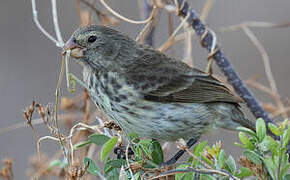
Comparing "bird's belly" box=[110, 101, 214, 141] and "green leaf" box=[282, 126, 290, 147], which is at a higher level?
"green leaf" box=[282, 126, 290, 147]

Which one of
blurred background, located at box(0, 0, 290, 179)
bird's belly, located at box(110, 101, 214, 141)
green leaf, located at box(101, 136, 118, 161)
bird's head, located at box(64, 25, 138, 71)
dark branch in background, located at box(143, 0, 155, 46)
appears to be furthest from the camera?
blurred background, located at box(0, 0, 290, 179)

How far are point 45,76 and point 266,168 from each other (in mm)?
5646

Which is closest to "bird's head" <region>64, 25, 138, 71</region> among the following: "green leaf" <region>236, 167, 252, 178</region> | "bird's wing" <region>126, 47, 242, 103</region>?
"bird's wing" <region>126, 47, 242, 103</region>

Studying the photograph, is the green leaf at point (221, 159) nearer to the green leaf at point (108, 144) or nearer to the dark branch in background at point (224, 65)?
the green leaf at point (108, 144)

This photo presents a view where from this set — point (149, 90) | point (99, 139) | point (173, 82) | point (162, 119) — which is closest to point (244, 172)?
point (99, 139)

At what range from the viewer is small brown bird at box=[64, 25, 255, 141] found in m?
3.40

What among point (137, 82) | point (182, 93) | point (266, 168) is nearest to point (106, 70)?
point (137, 82)

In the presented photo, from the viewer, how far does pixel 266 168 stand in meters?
2.30

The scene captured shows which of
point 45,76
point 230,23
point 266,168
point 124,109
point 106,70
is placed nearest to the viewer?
point 266,168

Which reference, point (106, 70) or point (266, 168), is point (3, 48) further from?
point (266, 168)

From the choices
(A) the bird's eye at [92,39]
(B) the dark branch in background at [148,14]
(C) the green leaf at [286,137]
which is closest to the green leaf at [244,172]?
(C) the green leaf at [286,137]

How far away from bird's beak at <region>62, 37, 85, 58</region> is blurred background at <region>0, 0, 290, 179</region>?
11.0 ft

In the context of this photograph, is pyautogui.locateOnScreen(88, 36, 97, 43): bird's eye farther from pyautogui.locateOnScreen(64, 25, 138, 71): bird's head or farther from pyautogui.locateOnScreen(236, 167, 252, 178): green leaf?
pyautogui.locateOnScreen(236, 167, 252, 178): green leaf

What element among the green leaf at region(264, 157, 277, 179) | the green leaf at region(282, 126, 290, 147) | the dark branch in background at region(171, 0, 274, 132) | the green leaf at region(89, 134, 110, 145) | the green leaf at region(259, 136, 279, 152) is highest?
the dark branch in background at region(171, 0, 274, 132)
